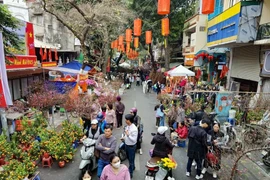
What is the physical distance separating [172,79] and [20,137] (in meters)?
13.9

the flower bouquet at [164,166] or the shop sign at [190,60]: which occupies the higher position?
the shop sign at [190,60]

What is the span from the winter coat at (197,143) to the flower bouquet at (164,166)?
0.94 metres

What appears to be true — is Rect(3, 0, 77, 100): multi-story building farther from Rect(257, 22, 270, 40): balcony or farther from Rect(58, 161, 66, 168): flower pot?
Rect(257, 22, 270, 40): balcony

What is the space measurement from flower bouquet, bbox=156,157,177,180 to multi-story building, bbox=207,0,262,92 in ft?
27.2

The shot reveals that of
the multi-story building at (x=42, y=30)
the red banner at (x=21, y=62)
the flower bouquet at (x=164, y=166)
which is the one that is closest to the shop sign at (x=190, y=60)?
the multi-story building at (x=42, y=30)

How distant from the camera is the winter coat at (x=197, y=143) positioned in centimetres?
529

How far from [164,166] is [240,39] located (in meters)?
8.50

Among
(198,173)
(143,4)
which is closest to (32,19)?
(143,4)

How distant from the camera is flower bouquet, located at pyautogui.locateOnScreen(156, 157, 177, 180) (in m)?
4.68

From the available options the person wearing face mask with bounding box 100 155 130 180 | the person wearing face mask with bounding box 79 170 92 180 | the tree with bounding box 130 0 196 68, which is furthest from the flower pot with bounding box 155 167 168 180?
the tree with bounding box 130 0 196 68

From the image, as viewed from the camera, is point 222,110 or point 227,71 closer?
point 222,110

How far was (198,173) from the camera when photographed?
5668mm

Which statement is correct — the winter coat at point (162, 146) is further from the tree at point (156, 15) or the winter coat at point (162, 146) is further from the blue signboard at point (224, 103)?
the tree at point (156, 15)

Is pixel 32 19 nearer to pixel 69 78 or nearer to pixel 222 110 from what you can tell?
pixel 69 78
